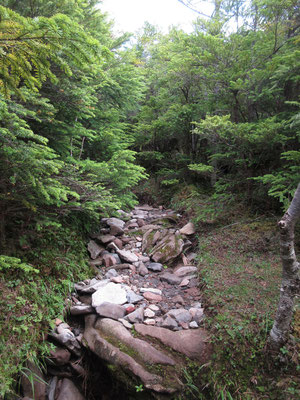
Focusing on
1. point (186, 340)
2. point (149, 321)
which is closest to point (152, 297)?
point (149, 321)

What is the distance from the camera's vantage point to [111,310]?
372cm

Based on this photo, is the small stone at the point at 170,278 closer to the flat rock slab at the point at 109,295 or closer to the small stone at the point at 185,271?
the small stone at the point at 185,271

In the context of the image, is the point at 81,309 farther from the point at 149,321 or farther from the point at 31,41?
the point at 31,41

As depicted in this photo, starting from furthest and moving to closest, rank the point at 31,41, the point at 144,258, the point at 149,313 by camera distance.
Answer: the point at 144,258
the point at 149,313
the point at 31,41

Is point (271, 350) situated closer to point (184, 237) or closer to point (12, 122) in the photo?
point (184, 237)

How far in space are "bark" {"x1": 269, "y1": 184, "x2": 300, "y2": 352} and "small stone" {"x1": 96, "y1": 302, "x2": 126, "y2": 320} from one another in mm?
2295

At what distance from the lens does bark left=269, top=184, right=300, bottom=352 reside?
2490 millimetres

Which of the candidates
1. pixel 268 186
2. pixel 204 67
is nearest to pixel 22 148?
pixel 268 186

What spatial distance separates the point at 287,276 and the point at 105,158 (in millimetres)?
5554

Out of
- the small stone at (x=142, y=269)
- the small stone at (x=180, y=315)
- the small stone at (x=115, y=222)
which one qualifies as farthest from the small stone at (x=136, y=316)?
the small stone at (x=115, y=222)

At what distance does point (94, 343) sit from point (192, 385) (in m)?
1.54

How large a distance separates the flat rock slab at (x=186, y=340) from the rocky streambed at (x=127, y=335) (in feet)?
0.04

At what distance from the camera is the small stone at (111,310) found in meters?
3.66

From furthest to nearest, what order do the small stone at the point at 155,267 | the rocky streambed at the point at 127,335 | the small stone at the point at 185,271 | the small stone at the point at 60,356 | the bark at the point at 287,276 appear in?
the small stone at the point at 155,267 < the small stone at the point at 185,271 < the small stone at the point at 60,356 < the rocky streambed at the point at 127,335 < the bark at the point at 287,276
